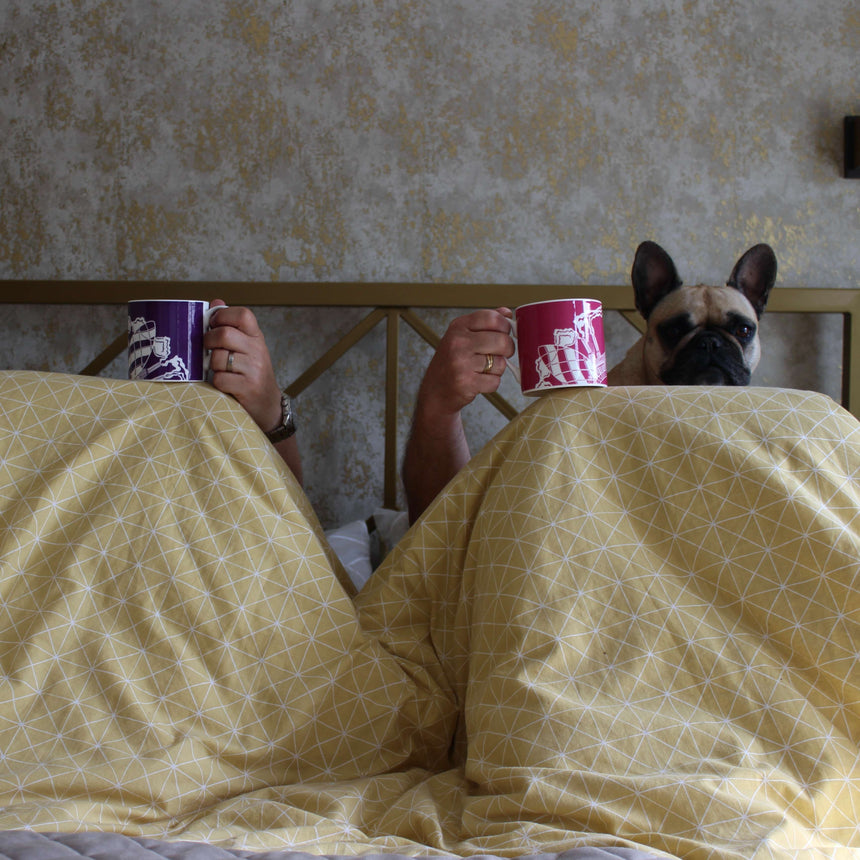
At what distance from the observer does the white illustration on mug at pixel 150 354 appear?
850 millimetres

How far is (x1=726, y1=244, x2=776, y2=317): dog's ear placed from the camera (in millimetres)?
1343

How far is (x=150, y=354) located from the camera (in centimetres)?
85

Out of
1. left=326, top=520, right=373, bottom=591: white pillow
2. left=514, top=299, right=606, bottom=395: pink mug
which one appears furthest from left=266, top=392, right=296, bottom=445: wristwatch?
left=514, top=299, right=606, bottom=395: pink mug

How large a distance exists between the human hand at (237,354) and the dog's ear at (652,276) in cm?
74

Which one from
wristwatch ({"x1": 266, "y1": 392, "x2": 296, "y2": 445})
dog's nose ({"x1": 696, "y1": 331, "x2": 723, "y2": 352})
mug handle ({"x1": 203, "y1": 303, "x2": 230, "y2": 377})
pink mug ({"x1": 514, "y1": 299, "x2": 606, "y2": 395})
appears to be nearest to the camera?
pink mug ({"x1": 514, "y1": 299, "x2": 606, "y2": 395})

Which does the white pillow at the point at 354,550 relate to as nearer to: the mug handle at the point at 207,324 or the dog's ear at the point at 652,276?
the mug handle at the point at 207,324

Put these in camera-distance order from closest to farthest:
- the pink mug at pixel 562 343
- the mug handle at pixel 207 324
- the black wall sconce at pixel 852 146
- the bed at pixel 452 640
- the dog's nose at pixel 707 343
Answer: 1. the bed at pixel 452 640
2. the pink mug at pixel 562 343
3. the mug handle at pixel 207 324
4. the dog's nose at pixel 707 343
5. the black wall sconce at pixel 852 146

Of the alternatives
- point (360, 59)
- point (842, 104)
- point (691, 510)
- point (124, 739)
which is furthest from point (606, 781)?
point (842, 104)

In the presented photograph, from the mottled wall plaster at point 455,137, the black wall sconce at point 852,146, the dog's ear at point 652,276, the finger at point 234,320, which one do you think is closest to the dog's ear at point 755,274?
the dog's ear at point 652,276

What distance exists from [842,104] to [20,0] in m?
1.72

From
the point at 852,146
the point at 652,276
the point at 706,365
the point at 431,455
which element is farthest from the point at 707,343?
the point at 852,146

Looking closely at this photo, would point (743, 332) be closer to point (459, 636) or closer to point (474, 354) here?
point (474, 354)

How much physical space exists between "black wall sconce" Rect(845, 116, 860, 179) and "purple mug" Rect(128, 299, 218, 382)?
1.37m

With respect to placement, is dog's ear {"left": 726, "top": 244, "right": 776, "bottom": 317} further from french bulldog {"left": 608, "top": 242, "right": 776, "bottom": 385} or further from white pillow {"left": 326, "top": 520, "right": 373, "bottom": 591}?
white pillow {"left": 326, "top": 520, "right": 373, "bottom": 591}
